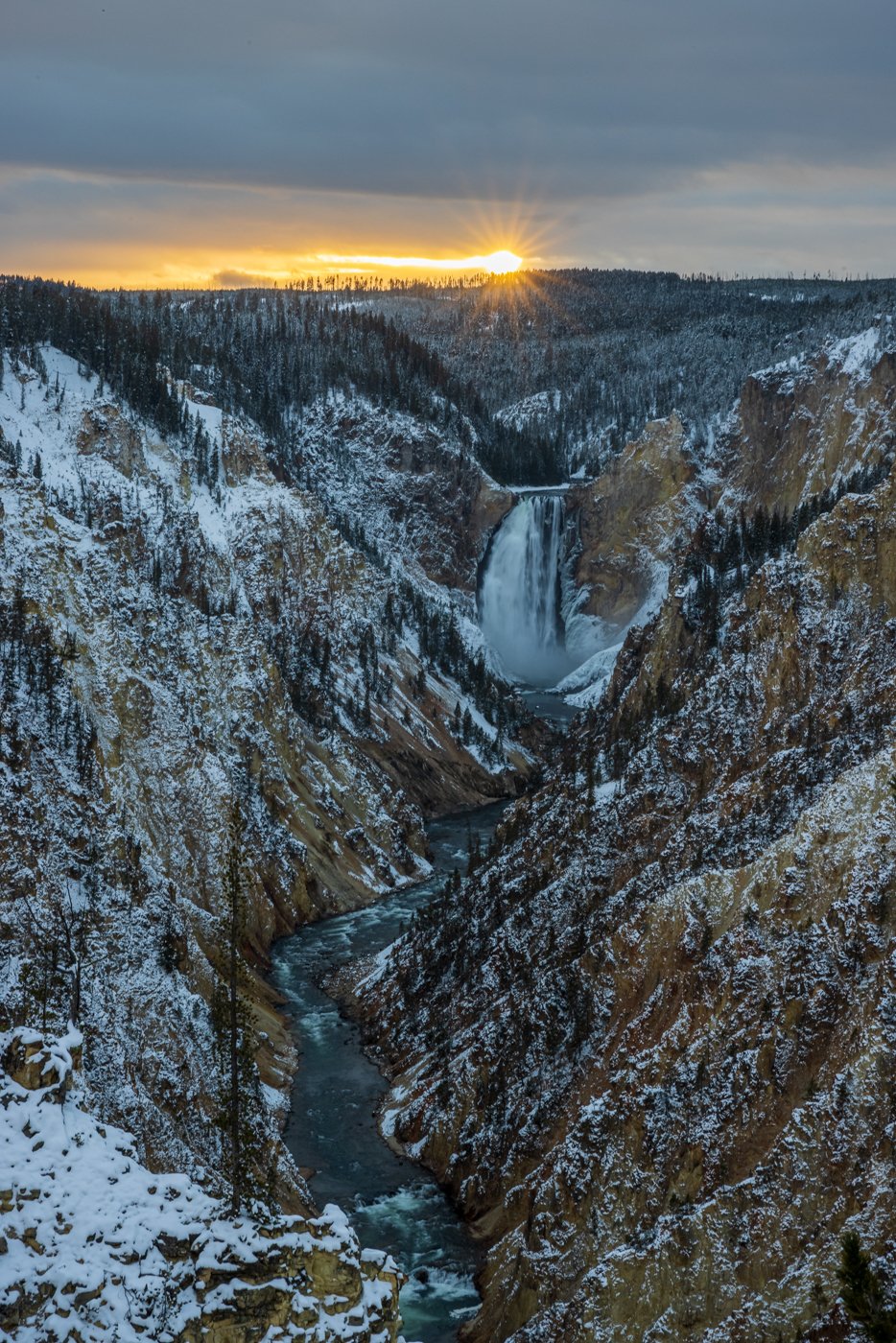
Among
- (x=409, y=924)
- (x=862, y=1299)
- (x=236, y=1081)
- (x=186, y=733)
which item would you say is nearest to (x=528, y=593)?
(x=409, y=924)

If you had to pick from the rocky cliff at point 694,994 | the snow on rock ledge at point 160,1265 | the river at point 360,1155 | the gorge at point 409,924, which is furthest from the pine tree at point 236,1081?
the rocky cliff at point 694,994

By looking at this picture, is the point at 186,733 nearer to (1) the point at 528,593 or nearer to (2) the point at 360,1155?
(2) the point at 360,1155

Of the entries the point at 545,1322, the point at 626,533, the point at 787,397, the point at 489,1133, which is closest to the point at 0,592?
the point at 489,1133

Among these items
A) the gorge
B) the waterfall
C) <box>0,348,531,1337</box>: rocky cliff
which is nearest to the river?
the gorge

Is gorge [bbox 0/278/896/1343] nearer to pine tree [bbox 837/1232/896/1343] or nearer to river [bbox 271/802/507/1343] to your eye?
river [bbox 271/802/507/1343]

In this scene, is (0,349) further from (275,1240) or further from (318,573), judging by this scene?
(275,1240)
